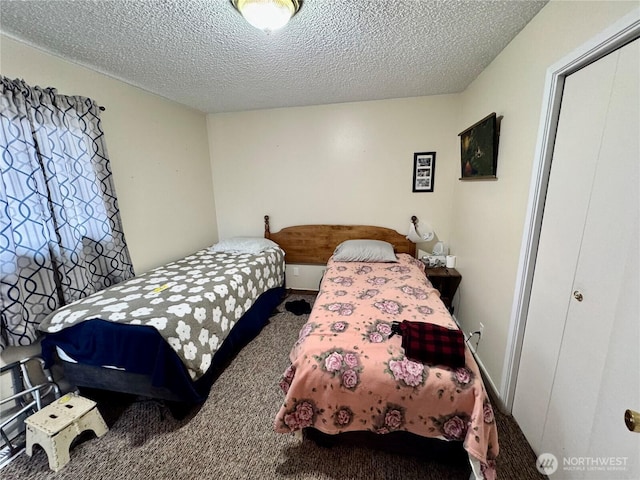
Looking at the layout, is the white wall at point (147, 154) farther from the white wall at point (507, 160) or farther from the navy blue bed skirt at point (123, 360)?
the white wall at point (507, 160)

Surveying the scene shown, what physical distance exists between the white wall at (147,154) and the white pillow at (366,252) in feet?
6.16

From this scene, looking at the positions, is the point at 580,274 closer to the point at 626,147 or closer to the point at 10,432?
the point at 626,147

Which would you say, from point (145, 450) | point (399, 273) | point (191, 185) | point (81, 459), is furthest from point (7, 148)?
point (399, 273)

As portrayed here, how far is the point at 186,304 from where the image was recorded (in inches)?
71.7

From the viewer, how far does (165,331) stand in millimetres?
1551

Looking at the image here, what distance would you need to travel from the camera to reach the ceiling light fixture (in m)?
1.26

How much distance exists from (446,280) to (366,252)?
2.86ft

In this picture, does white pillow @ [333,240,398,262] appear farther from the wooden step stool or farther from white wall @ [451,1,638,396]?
the wooden step stool

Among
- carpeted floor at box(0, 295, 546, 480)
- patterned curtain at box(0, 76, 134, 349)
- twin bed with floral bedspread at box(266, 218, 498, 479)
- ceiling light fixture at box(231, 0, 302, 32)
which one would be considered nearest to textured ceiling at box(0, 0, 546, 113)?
ceiling light fixture at box(231, 0, 302, 32)

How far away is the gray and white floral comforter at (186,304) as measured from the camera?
1.62 metres

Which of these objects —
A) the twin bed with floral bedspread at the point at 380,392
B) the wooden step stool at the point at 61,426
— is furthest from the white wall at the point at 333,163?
the wooden step stool at the point at 61,426

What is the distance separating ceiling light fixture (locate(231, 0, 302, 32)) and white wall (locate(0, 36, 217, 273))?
1514 mm

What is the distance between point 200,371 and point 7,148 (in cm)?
180

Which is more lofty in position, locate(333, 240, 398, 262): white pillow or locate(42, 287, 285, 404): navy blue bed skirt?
locate(333, 240, 398, 262): white pillow
